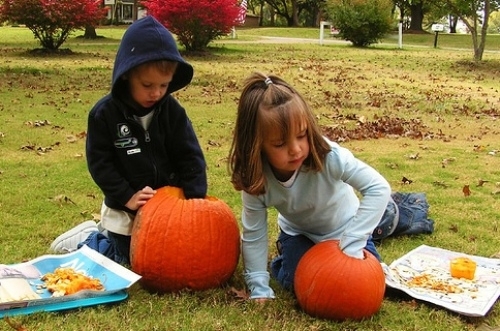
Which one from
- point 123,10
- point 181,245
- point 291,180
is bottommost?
point 181,245

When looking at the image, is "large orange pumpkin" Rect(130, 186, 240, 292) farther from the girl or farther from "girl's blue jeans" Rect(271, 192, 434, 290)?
"girl's blue jeans" Rect(271, 192, 434, 290)

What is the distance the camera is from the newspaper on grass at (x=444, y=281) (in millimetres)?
3150

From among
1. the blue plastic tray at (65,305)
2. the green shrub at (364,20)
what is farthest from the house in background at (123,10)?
the blue plastic tray at (65,305)

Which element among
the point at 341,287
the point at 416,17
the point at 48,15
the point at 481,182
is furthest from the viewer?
the point at 416,17

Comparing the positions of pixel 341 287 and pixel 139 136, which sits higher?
pixel 139 136

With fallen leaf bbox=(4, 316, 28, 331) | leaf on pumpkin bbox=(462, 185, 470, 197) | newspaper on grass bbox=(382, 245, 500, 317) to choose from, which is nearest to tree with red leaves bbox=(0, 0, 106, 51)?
leaf on pumpkin bbox=(462, 185, 470, 197)

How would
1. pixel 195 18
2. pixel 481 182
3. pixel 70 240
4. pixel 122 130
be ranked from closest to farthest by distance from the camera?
pixel 122 130
pixel 70 240
pixel 481 182
pixel 195 18

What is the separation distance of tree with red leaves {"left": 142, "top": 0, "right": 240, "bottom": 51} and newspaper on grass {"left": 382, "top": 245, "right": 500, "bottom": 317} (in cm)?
1603

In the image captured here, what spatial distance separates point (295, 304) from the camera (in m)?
3.18

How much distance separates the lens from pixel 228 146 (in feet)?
23.6

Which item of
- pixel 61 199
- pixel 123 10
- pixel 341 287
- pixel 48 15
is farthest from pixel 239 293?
pixel 123 10

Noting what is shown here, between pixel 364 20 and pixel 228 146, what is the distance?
20.4m

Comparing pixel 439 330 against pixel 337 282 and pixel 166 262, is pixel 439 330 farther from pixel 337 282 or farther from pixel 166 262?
pixel 166 262

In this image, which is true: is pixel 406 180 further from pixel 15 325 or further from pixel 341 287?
pixel 15 325
